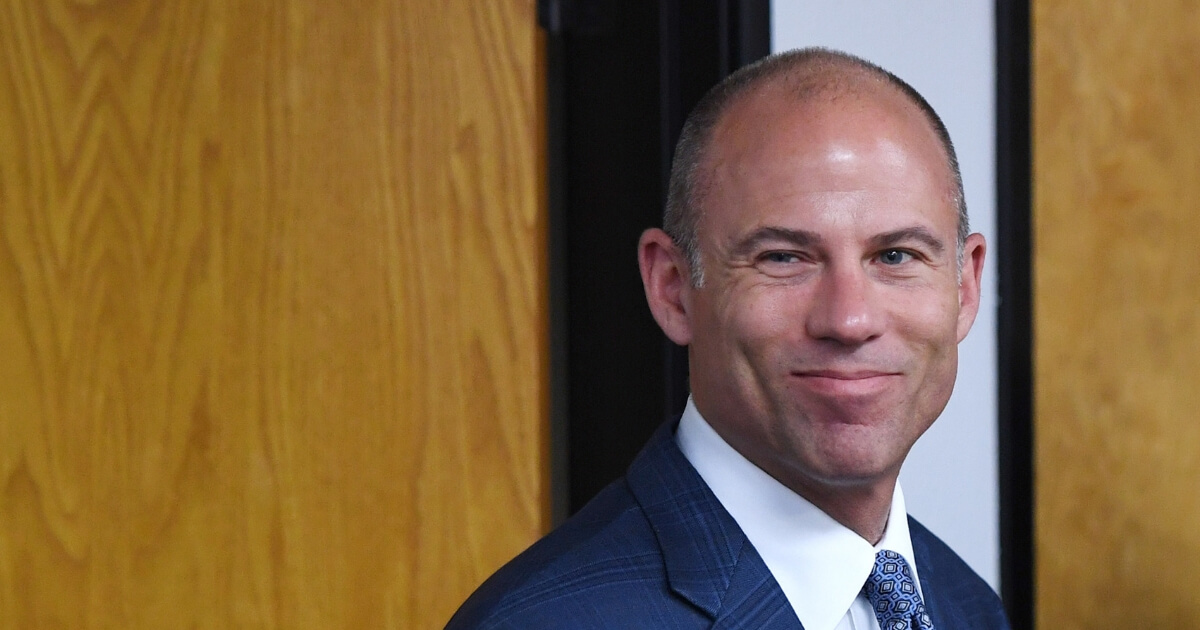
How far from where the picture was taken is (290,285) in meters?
1.31

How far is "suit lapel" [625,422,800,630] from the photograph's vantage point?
888 millimetres

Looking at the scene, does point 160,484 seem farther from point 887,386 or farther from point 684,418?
point 887,386

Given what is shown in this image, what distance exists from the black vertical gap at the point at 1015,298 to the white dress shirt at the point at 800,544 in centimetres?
66

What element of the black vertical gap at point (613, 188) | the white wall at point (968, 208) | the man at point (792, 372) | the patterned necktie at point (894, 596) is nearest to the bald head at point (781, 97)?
the man at point (792, 372)

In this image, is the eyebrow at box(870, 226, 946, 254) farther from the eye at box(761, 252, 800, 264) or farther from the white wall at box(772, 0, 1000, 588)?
the white wall at box(772, 0, 1000, 588)

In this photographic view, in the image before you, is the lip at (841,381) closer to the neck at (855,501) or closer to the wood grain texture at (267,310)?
the neck at (855,501)

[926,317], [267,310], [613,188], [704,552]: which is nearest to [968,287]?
[926,317]

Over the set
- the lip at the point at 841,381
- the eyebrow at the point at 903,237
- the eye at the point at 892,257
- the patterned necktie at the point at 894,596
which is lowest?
the patterned necktie at the point at 894,596

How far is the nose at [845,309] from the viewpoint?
90 centimetres

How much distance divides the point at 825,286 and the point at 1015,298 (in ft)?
2.33

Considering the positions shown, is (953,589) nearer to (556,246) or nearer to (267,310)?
(556,246)

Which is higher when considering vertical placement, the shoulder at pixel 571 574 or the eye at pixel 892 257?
the eye at pixel 892 257

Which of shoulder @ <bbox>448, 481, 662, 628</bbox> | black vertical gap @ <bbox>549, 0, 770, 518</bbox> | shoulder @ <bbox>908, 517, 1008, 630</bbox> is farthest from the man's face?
black vertical gap @ <bbox>549, 0, 770, 518</bbox>

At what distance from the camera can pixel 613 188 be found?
142 centimetres
